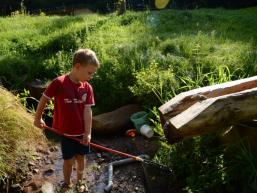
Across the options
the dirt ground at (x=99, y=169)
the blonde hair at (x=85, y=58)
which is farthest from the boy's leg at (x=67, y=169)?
the blonde hair at (x=85, y=58)

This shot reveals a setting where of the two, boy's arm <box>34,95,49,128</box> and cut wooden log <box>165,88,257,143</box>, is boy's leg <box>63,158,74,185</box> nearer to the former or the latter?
boy's arm <box>34,95,49,128</box>

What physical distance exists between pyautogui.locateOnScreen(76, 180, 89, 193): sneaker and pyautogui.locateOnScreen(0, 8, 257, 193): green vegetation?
0.83 metres

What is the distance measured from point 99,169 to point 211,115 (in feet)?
6.67

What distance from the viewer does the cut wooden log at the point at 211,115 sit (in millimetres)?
3641

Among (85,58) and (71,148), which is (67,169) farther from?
(85,58)

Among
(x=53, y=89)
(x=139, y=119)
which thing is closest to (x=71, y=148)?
(x=53, y=89)

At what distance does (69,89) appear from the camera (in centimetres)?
418

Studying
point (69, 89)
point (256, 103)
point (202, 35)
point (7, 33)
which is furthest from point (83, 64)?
point (7, 33)

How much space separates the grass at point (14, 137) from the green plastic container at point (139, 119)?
3.75 ft

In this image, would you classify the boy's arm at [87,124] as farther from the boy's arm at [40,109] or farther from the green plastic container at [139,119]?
the green plastic container at [139,119]

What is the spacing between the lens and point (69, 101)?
4215 mm

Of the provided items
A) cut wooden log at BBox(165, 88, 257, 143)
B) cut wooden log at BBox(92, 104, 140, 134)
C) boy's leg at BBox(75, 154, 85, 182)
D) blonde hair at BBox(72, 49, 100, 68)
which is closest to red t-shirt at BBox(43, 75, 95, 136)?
blonde hair at BBox(72, 49, 100, 68)

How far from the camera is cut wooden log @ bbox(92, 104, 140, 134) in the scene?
604 cm

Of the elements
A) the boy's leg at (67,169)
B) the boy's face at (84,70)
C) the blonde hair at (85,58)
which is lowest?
the boy's leg at (67,169)
